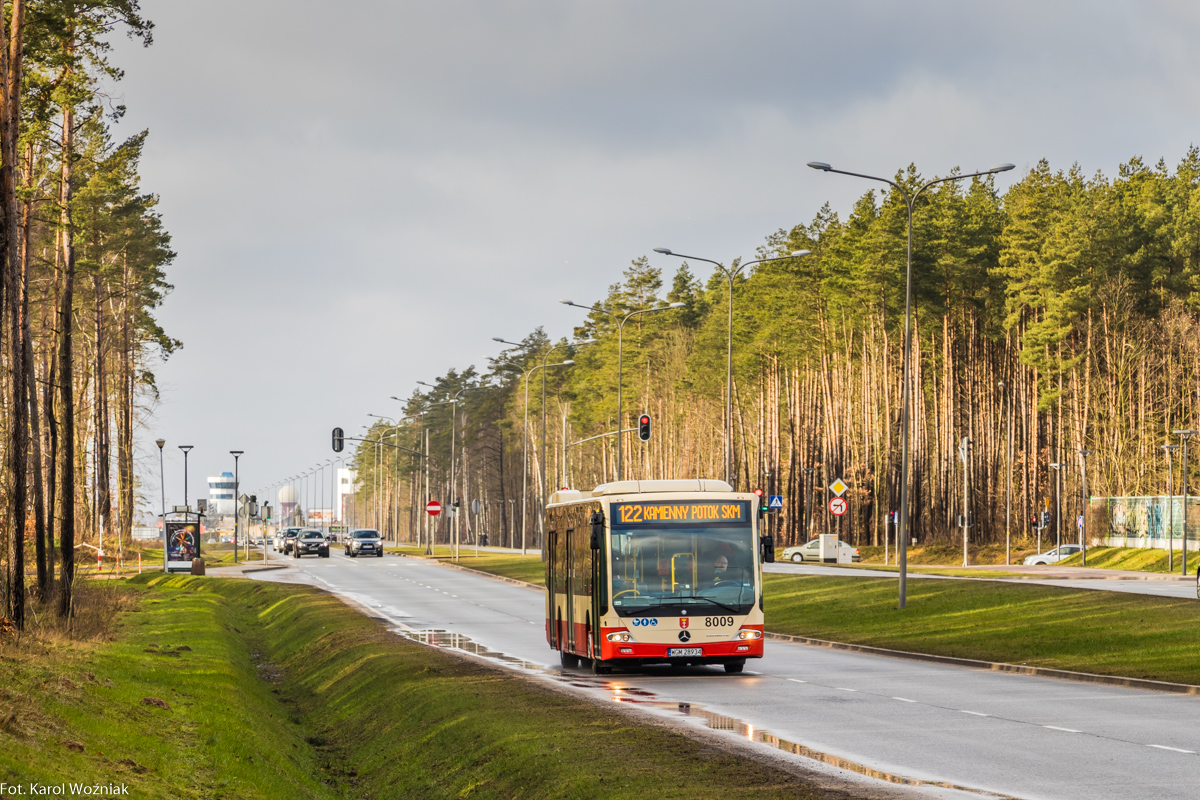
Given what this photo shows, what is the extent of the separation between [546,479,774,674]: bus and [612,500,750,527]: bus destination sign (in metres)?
0.02

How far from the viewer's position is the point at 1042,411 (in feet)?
291

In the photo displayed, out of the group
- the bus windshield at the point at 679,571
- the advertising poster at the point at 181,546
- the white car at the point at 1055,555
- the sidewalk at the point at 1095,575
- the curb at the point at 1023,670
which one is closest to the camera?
the curb at the point at 1023,670

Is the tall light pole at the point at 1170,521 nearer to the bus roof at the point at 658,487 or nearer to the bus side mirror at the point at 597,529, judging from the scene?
the bus roof at the point at 658,487

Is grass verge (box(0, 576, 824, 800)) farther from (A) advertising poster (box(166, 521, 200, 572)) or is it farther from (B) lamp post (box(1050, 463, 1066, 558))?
(B) lamp post (box(1050, 463, 1066, 558))

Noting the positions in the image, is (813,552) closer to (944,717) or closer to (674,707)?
(674,707)

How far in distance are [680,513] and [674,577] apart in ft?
3.56

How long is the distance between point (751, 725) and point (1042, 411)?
253ft

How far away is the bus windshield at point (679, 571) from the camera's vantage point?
897 inches

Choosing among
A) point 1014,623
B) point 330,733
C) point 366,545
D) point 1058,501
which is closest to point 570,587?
point 330,733

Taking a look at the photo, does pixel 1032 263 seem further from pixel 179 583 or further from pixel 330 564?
pixel 179 583

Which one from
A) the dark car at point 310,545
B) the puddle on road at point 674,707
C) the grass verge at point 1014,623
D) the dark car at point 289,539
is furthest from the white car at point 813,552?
the puddle on road at point 674,707

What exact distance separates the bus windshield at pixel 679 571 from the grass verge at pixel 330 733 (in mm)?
2704

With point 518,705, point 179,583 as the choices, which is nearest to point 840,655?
point 518,705

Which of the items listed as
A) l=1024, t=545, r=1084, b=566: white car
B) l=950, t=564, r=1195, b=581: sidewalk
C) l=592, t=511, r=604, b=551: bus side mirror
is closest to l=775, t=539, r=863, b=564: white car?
l=1024, t=545, r=1084, b=566: white car
